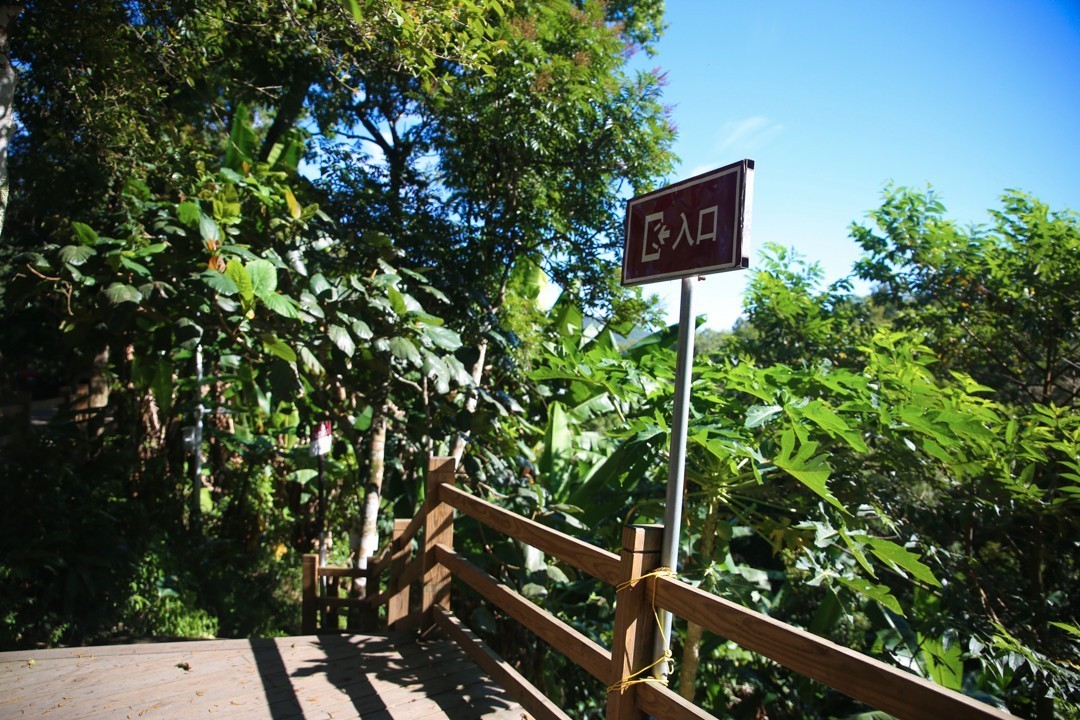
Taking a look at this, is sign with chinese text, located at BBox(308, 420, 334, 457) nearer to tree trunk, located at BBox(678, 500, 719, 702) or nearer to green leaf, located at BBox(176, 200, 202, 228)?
green leaf, located at BBox(176, 200, 202, 228)

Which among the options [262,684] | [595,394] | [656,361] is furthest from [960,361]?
[262,684]

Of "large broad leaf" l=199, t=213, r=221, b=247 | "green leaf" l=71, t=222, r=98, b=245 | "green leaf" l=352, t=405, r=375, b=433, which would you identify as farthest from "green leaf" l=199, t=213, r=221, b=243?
"green leaf" l=352, t=405, r=375, b=433

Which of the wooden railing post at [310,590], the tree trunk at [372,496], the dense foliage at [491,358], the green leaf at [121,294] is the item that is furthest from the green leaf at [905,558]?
the green leaf at [121,294]

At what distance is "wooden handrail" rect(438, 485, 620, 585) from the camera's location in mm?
2188

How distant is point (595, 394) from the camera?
18.2 ft

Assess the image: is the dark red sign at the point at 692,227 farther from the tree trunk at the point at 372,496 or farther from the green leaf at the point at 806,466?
the tree trunk at the point at 372,496

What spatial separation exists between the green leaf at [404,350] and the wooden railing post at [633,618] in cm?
201

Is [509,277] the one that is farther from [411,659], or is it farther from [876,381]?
[411,659]

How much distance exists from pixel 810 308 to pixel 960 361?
142cm

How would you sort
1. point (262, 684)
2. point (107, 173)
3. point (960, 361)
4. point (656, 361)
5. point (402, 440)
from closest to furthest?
point (262, 684), point (656, 361), point (107, 173), point (402, 440), point (960, 361)

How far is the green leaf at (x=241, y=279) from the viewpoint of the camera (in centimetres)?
337

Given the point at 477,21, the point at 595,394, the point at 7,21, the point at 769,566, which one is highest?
the point at 477,21

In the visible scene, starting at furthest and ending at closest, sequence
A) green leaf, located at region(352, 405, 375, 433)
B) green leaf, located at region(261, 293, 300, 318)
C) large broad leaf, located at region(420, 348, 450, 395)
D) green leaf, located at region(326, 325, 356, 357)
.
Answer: green leaf, located at region(352, 405, 375, 433)
large broad leaf, located at region(420, 348, 450, 395)
green leaf, located at region(326, 325, 356, 357)
green leaf, located at region(261, 293, 300, 318)

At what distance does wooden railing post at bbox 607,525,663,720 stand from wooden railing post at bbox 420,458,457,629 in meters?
1.59
